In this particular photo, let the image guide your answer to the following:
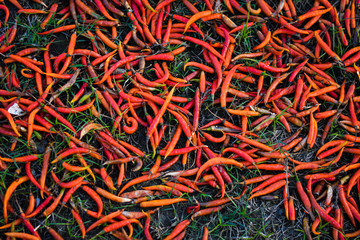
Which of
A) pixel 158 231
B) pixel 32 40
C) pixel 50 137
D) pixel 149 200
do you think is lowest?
pixel 158 231

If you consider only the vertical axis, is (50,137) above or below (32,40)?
below

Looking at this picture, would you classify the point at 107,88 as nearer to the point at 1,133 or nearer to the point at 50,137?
the point at 50,137

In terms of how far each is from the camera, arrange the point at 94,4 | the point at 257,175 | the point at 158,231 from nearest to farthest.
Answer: the point at 158,231 < the point at 257,175 < the point at 94,4

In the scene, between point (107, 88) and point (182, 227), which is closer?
point (182, 227)

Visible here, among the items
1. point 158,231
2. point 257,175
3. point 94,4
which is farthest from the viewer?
point 94,4

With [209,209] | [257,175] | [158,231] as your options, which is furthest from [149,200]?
[257,175]

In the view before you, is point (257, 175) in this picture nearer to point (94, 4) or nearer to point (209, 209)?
point (209, 209)
